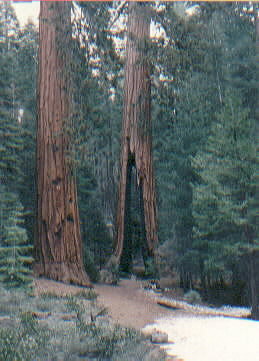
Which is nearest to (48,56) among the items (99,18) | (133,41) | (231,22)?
(99,18)

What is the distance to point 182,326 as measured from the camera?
27.8ft

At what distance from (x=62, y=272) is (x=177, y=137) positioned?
315 inches

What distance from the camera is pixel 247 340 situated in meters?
7.27

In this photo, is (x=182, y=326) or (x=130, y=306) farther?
→ (x=130, y=306)

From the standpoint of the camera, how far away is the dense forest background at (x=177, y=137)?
12.6 meters

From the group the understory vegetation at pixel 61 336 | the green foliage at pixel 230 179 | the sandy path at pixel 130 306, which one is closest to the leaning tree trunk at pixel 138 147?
the green foliage at pixel 230 179

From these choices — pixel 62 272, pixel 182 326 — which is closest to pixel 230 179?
pixel 62 272

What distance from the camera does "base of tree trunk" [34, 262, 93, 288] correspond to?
1155 cm

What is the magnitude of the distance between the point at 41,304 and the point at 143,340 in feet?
7.99

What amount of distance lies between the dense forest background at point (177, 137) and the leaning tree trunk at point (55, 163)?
339 mm

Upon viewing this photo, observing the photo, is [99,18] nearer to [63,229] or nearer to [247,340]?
[63,229]

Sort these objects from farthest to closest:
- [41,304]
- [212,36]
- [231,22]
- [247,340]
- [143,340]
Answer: [231,22] < [212,36] < [41,304] < [247,340] < [143,340]

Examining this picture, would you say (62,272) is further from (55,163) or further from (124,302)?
(55,163)

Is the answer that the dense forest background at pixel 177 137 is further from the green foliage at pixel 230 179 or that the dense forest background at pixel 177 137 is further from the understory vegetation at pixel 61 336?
the understory vegetation at pixel 61 336
